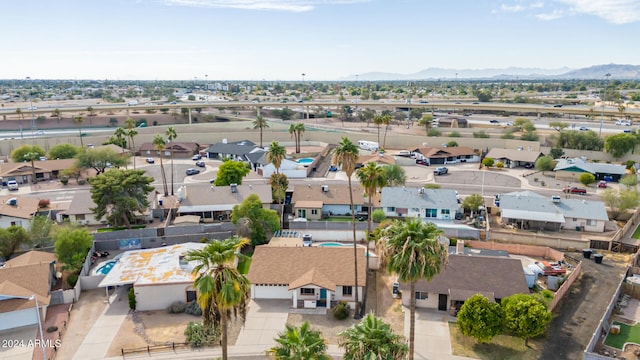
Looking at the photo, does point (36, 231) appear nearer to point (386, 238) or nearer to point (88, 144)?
point (386, 238)

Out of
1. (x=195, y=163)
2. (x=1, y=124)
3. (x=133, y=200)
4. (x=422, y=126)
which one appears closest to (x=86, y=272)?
(x=133, y=200)

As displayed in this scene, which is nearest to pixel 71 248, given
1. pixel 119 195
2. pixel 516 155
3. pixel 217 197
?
pixel 119 195

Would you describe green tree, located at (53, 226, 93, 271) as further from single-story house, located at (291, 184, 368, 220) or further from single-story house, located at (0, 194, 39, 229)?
single-story house, located at (291, 184, 368, 220)

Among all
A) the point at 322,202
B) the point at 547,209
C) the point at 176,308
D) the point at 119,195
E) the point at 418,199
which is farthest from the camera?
the point at 322,202

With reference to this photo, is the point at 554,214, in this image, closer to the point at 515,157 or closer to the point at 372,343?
the point at 515,157

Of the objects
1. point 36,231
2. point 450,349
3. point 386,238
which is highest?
point 386,238
